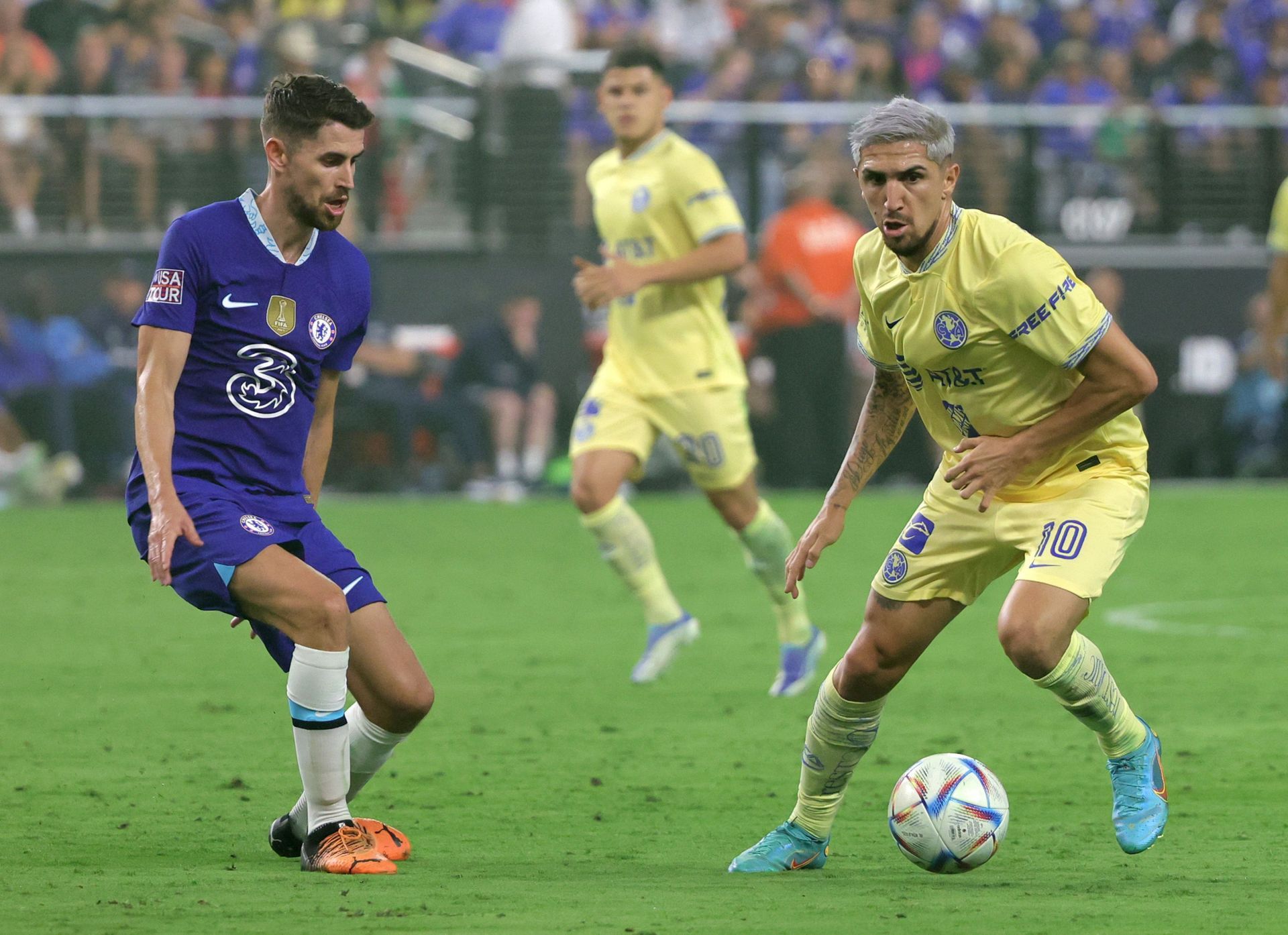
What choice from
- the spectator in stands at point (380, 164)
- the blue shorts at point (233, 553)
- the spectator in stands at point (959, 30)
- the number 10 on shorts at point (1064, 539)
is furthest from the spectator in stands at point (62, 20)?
the number 10 on shorts at point (1064, 539)

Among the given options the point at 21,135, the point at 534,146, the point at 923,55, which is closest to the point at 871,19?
the point at 923,55

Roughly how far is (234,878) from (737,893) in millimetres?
1363

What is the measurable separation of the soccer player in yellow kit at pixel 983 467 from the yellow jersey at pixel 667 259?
367cm

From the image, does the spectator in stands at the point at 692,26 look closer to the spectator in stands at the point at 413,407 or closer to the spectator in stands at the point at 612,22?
the spectator in stands at the point at 612,22

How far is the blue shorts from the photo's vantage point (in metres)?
5.34

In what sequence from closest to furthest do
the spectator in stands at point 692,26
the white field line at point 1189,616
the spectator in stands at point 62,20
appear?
the white field line at point 1189,616
the spectator in stands at point 62,20
the spectator in stands at point 692,26

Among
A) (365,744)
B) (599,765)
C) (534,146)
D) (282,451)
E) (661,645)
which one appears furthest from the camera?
(534,146)

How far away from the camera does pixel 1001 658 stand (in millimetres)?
9969

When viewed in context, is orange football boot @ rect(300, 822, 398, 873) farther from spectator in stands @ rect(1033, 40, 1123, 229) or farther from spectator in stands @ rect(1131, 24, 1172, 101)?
spectator in stands @ rect(1131, 24, 1172, 101)

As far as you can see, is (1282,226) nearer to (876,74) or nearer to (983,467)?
(983,467)

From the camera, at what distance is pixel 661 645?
9266mm

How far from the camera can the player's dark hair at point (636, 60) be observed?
9508 mm

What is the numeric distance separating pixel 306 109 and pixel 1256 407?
A: 15526 mm

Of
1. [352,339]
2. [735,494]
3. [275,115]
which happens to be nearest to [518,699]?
[735,494]
